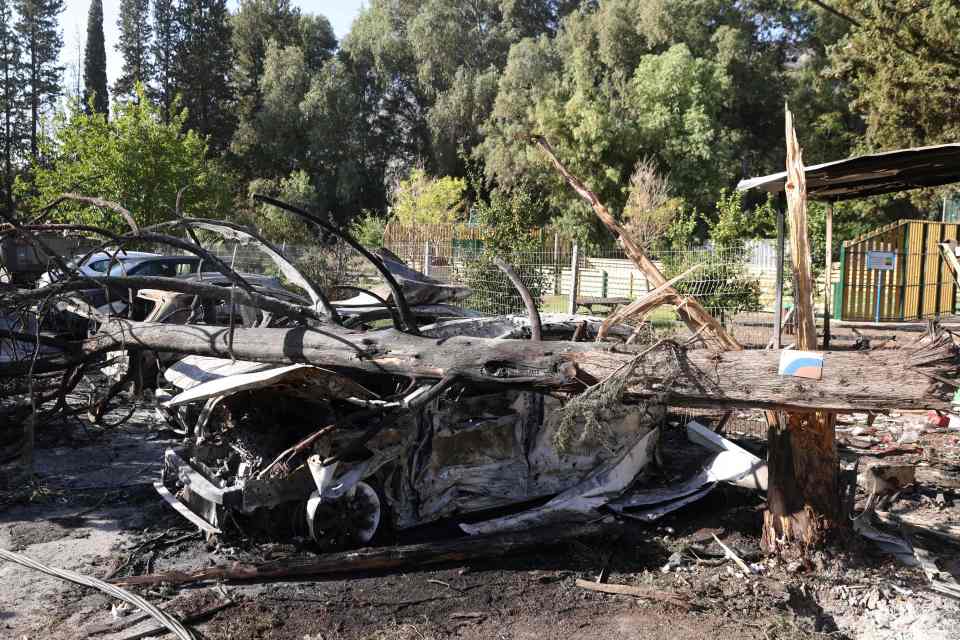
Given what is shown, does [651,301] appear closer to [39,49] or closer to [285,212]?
[285,212]

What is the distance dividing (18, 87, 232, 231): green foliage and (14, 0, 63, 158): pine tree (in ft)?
84.9

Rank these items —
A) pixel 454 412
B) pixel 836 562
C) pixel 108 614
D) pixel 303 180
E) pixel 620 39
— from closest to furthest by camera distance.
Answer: pixel 108 614, pixel 836 562, pixel 454 412, pixel 620 39, pixel 303 180

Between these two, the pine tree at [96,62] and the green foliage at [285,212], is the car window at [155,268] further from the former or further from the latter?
the pine tree at [96,62]

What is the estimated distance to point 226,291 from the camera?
18.8 feet

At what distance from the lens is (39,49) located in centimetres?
4684

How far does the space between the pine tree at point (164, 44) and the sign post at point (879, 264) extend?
43.0 metres

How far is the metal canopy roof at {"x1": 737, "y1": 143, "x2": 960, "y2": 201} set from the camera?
647 cm

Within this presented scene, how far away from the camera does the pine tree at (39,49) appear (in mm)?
46375

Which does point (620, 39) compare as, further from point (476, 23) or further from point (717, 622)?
point (717, 622)

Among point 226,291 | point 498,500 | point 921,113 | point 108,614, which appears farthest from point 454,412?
→ point 921,113

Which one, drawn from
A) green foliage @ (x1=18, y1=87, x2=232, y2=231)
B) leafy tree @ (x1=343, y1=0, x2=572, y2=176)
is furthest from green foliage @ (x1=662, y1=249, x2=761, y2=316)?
leafy tree @ (x1=343, y1=0, x2=572, y2=176)

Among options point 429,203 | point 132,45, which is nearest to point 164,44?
point 132,45

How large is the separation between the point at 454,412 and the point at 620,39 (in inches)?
1431

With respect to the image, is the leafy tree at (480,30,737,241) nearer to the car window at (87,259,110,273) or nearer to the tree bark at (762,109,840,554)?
the car window at (87,259,110,273)
